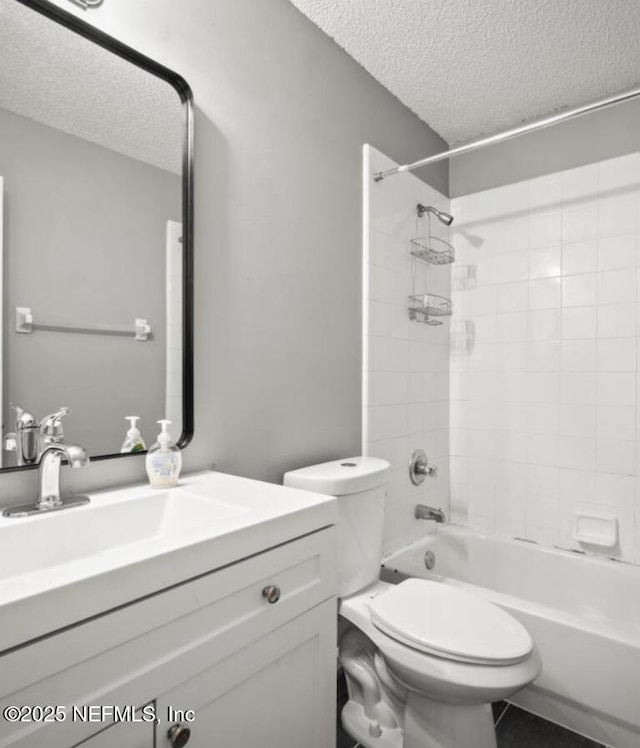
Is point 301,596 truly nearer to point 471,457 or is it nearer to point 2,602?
point 2,602

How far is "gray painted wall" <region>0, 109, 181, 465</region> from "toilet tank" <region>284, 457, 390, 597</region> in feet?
1.75

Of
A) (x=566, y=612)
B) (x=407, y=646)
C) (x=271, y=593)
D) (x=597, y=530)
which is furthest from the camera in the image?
(x=597, y=530)

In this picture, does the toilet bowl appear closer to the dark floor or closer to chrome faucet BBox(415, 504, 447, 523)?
the dark floor

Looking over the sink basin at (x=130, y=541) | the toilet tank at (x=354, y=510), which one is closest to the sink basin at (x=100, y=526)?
the sink basin at (x=130, y=541)

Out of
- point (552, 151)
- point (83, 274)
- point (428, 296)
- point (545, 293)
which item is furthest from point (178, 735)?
point (552, 151)

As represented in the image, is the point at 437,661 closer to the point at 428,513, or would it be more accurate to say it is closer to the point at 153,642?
the point at 153,642

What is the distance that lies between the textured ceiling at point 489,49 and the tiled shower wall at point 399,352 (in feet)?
1.18

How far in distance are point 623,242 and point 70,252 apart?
2216mm

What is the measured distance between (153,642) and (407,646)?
0.81 m

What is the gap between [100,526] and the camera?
1014 millimetres

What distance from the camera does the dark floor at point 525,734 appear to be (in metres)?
1.59

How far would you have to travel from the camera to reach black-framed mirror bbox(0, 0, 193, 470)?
103 centimetres

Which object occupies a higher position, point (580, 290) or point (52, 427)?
point (580, 290)

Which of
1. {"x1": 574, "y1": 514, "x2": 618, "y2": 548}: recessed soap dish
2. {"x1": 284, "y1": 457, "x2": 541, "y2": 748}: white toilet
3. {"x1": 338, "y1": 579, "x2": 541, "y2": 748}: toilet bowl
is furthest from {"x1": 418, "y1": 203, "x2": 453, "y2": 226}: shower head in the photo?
{"x1": 338, "y1": 579, "x2": 541, "y2": 748}: toilet bowl
